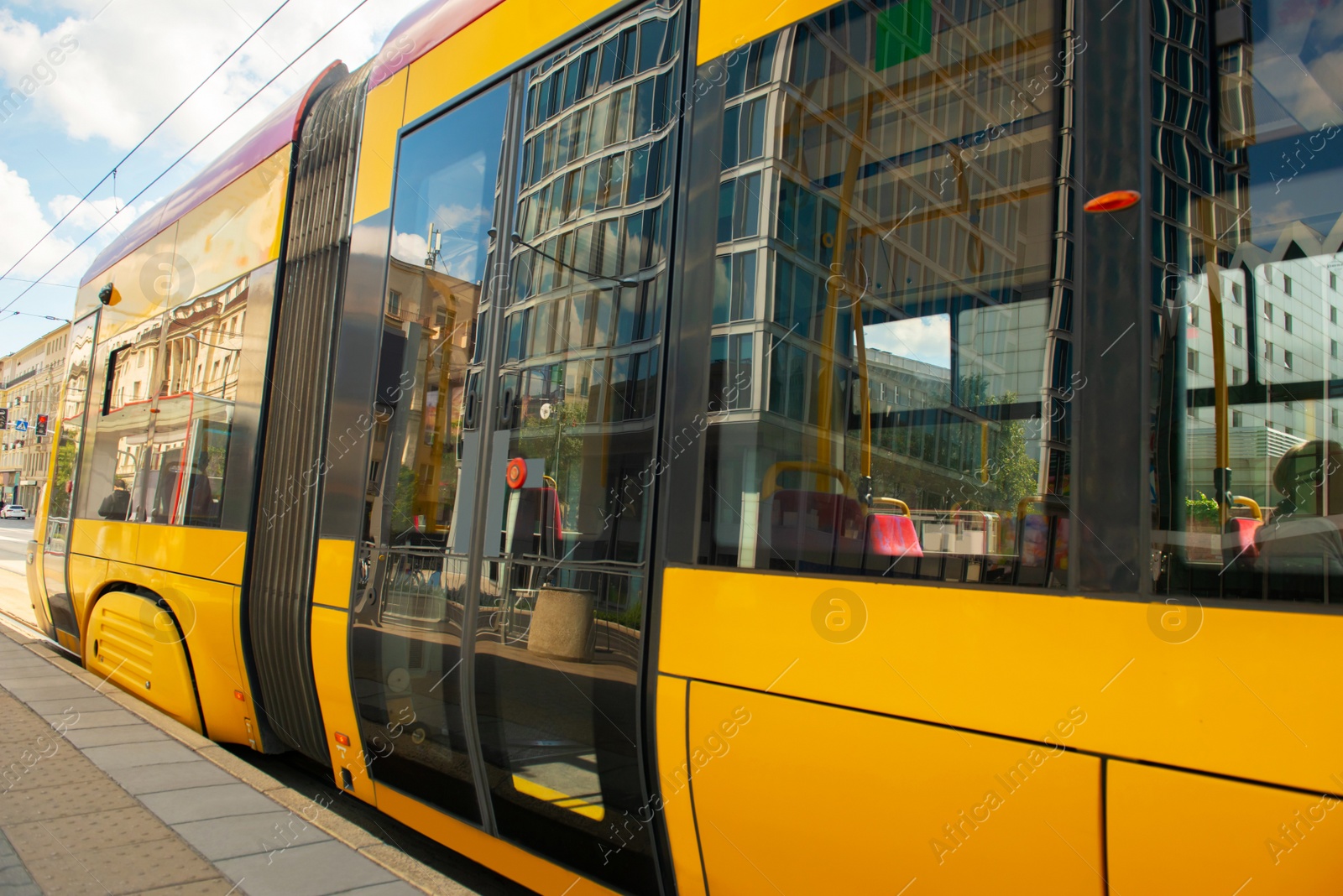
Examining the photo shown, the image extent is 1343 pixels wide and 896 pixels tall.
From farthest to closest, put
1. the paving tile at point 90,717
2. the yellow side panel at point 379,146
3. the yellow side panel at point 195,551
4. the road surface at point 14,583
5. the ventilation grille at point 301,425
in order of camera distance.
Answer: the road surface at point 14,583 < the paving tile at point 90,717 < the yellow side panel at point 195,551 < the ventilation grille at point 301,425 < the yellow side panel at point 379,146

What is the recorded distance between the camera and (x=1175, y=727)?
5.46 ft

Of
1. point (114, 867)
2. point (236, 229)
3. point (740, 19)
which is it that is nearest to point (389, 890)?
point (114, 867)

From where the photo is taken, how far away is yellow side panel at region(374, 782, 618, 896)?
2.88 metres

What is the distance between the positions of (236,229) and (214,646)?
245cm

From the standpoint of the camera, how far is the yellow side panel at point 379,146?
4.13 metres

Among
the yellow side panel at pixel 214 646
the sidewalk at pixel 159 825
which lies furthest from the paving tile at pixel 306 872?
the yellow side panel at pixel 214 646

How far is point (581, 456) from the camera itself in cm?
288

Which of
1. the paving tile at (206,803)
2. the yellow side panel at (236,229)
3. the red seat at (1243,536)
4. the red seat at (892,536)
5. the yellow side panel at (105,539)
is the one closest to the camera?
the red seat at (1243,536)

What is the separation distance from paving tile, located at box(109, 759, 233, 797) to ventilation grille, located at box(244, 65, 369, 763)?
377mm

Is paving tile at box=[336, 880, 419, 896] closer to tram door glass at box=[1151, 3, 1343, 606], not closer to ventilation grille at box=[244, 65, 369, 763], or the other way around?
ventilation grille at box=[244, 65, 369, 763]

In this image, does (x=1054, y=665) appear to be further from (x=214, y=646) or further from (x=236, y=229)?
(x=236, y=229)

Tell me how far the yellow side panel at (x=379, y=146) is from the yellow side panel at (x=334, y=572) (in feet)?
5.01

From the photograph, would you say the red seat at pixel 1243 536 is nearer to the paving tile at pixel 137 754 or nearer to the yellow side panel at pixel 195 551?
the yellow side panel at pixel 195 551

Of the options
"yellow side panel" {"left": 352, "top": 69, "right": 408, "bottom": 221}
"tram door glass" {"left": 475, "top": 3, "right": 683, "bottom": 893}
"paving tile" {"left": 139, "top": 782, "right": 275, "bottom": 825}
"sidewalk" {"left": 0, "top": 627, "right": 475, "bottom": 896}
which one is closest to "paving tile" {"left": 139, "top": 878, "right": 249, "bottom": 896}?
"sidewalk" {"left": 0, "top": 627, "right": 475, "bottom": 896}
